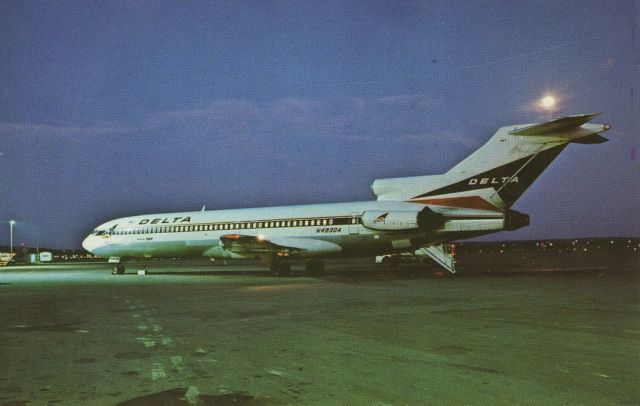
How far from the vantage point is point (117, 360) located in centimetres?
721

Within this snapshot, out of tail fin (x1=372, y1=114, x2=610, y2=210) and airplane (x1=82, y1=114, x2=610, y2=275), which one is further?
airplane (x1=82, y1=114, x2=610, y2=275)

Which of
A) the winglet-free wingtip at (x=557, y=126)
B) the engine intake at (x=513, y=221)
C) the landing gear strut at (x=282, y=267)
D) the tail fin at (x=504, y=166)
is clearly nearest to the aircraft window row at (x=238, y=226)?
the landing gear strut at (x=282, y=267)

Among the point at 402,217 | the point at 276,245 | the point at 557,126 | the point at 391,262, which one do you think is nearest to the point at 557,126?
the point at 557,126

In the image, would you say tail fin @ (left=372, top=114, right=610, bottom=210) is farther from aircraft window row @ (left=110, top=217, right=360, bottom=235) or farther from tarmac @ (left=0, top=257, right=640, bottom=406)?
tarmac @ (left=0, top=257, right=640, bottom=406)

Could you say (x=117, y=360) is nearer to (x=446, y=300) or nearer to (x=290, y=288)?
(x=446, y=300)

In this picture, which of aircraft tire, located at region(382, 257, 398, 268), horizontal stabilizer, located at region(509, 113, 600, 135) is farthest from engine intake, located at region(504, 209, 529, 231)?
aircraft tire, located at region(382, 257, 398, 268)

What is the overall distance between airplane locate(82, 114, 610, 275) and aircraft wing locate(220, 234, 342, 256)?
0.05m

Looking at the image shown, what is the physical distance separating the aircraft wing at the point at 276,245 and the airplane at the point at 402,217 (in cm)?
5

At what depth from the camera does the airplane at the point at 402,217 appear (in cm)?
2036

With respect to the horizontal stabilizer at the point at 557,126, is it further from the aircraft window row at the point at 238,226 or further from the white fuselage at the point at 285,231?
the aircraft window row at the point at 238,226

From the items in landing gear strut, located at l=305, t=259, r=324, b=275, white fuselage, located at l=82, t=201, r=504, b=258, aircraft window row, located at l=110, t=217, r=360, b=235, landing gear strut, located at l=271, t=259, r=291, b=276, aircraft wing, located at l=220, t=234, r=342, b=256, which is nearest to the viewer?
white fuselage, located at l=82, t=201, r=504, b=258

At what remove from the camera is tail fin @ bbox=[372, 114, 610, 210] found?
62.8ft

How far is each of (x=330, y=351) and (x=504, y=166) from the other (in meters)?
15.3

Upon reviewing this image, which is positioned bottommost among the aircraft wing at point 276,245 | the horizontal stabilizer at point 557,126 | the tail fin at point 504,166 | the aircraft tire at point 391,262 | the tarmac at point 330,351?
the tarmac at point 330,351
